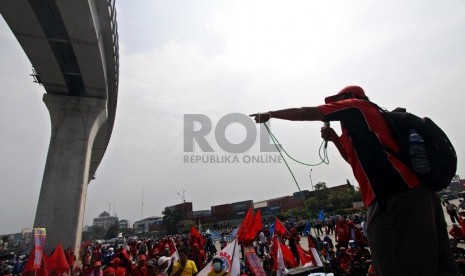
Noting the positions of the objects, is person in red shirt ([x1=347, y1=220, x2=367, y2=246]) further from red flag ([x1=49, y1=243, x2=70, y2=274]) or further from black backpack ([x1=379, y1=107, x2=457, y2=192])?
black backpack ([x1=379, y1=107, x2=457, y2=192])

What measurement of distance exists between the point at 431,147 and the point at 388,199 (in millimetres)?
439

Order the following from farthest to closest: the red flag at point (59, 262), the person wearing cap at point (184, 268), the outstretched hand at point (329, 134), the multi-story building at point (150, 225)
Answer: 1. the multi-story building at point (150, 225)
2. the red flag at point (59, 262)
3. the person wearing cap at point (184, 268)
4. the outstretched hand at point (329, 134)

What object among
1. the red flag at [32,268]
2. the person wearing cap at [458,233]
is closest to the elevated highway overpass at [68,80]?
the red flag at [32,268]

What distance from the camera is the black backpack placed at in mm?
1895

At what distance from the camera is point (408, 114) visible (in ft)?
6.95

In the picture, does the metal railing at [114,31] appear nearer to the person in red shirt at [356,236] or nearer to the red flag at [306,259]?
the red flag at [306,259]

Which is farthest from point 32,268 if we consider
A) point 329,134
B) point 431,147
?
point 431,147

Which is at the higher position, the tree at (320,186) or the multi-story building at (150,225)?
the tree at (320,186)

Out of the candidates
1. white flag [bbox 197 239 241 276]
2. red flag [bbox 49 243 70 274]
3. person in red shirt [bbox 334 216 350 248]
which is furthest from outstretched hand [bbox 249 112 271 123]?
person in red shirt [bbox 334 216 350 248]

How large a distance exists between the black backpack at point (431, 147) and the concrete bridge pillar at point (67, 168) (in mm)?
16549

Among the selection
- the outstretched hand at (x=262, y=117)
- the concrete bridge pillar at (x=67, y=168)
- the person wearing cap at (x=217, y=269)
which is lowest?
the person wearing cap at (x=217, y=269)

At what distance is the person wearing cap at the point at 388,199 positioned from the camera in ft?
5.89

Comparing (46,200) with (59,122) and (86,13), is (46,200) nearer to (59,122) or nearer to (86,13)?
(59,122)

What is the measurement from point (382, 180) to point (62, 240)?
16.5 metres
